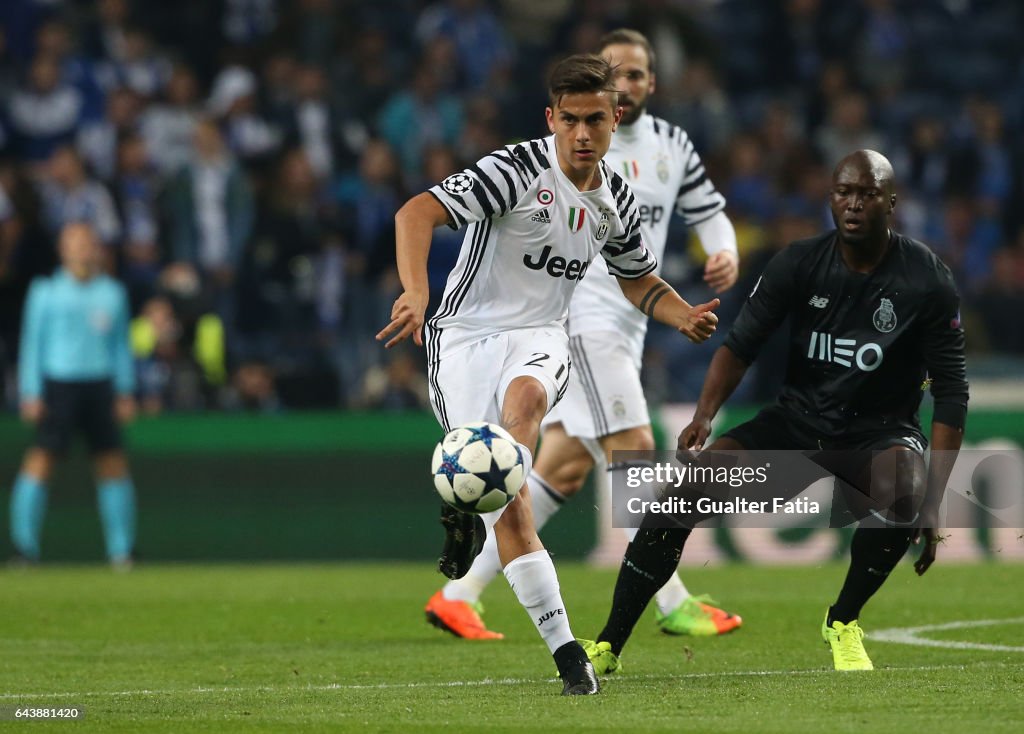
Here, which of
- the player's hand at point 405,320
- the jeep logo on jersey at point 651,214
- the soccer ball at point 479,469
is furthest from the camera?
the jeep logo on jersey at point 651,214

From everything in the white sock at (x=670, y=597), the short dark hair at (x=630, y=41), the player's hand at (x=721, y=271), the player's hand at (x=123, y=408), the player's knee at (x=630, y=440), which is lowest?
the white sock at (x=670, y=597)

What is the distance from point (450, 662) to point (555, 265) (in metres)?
1.95

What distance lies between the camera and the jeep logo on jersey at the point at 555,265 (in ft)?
21.9

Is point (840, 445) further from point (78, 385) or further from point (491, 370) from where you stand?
point (78, 385)

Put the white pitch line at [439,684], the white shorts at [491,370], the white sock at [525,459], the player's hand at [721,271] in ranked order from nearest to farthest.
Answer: the white sock at [525,459] → the white pitch line at [439,684] → the white shorts at [491,370] → the player's hand at [721,271]

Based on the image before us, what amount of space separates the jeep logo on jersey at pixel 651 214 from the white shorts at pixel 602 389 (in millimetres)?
635

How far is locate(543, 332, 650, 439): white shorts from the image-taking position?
8.76m

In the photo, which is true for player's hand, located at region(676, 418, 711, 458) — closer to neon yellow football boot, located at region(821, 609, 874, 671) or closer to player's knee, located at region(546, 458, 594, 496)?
neon yellow football boot, located at region(821, 609, 874, 671)

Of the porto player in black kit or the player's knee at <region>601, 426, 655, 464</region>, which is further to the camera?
the player's knee at <region>601, 426, 655, 464</region>

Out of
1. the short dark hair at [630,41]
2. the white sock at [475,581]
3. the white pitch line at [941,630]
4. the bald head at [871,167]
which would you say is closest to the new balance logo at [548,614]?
the bald head at [871,167]

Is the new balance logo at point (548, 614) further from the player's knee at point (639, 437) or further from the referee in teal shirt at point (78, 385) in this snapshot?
the referee in teal shirt at point (78, 385)

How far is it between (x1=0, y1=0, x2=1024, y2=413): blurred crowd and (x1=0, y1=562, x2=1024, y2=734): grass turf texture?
307 cm

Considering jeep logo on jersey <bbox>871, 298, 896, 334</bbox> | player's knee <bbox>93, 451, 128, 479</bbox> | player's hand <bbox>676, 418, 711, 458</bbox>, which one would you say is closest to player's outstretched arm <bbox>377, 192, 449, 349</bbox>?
player's hand <bbox>676, 418, 711, 458</bbox>

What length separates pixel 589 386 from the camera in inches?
348
